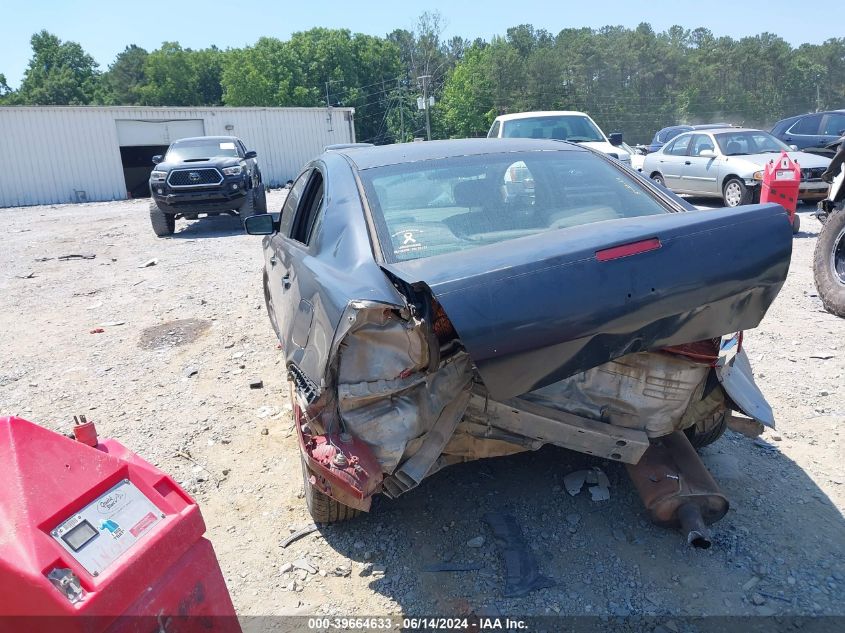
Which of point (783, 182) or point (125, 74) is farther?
point (125, 74)

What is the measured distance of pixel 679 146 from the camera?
13055mm

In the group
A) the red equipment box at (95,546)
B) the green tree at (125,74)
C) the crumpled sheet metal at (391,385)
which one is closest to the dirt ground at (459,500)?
the crumpled sheet metal at (391,385)

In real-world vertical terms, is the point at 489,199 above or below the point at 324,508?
above

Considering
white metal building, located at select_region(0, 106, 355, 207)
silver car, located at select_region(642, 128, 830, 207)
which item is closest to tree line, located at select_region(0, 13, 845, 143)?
white metal building, located at select_region(0, 106, 355, 207)

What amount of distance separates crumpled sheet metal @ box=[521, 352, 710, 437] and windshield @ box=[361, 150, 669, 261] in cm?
71

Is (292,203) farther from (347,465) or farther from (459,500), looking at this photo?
(347,465)

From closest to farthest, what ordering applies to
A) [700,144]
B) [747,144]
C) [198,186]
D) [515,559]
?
[515,559], [747,144], [700,144], [198,186]

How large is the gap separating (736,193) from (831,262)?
5.69 m

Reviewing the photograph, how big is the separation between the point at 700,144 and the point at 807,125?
4020 mm

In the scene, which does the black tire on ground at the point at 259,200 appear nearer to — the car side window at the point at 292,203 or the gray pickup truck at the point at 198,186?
the gray pickup truck at the point at 198,186

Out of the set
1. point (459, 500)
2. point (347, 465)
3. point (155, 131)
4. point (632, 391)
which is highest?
point (155, 131)

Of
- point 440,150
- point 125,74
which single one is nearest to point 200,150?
point 440,150

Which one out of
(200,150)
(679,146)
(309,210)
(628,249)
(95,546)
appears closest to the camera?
(95,546)

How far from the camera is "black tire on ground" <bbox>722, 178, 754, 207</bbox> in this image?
1098 cm
